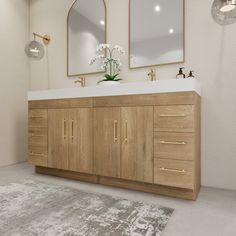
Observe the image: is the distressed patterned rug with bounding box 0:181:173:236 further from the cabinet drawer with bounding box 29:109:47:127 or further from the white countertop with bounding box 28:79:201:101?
the white countertop with bounding box 28:79:201:101

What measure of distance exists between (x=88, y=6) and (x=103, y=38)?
57cm

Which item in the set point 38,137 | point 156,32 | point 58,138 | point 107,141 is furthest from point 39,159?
point 156,32

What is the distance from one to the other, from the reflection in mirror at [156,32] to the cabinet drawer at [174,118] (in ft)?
2.65

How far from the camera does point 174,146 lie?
1.88m

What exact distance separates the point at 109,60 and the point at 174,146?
4.56ft

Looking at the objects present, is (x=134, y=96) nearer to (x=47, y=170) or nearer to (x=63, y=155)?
(x=63, y=155)

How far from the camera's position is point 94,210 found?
5.38 feet

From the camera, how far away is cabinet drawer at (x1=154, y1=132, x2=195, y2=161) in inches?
71.6

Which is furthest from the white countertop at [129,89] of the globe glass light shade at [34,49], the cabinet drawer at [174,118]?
the globe glass light shade at [34,49]

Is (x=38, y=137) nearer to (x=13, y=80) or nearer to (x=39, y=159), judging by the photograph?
(x=39, y=159)

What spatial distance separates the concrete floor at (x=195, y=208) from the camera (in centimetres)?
136

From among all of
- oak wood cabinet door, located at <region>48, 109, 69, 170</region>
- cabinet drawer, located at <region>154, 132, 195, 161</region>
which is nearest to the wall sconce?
oak wood cabinet door, located at <region>48, 109, 69, 170</region>

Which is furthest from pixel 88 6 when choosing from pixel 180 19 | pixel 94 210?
pixel 94 210

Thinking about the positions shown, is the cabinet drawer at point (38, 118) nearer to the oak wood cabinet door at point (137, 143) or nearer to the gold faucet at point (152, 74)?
the oak wood cabinet door at point (137, 143)
